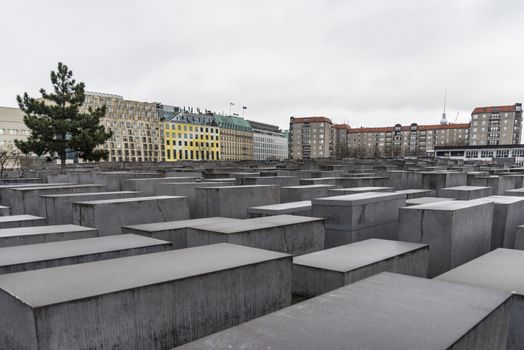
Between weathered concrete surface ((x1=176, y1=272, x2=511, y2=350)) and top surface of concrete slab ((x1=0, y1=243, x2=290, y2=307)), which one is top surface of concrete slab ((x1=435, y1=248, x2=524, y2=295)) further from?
top surface of concrete slab ((x1=0, y1=243, x2=290, y2=307))

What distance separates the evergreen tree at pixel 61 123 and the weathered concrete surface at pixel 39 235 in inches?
843

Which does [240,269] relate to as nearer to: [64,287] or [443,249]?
[64,287]

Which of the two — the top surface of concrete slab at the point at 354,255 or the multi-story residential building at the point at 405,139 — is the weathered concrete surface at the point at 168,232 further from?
the multi-story residential building at the point at 405,139

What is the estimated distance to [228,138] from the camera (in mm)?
118500

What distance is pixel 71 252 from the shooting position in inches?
152

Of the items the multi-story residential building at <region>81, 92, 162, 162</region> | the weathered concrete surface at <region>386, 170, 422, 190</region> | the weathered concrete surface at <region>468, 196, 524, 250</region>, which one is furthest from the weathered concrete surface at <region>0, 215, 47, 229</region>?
the multi-story residential building at <region>81, 92, 162, 162</region>

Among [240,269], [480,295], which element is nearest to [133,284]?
[240,269]

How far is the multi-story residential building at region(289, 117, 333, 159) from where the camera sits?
130750 millimetres

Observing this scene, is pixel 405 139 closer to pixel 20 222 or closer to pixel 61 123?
pixel 61 123

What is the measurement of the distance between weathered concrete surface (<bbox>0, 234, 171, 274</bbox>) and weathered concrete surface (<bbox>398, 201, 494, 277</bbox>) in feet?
12.2

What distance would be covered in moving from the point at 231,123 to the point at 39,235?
119830 millimetres

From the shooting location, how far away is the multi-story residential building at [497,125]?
106m

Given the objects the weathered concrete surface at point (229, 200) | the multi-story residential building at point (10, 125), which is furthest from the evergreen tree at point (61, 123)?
the multi-story residential building at point (10, 125)

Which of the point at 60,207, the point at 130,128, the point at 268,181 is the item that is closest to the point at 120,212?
the point at 60,207
